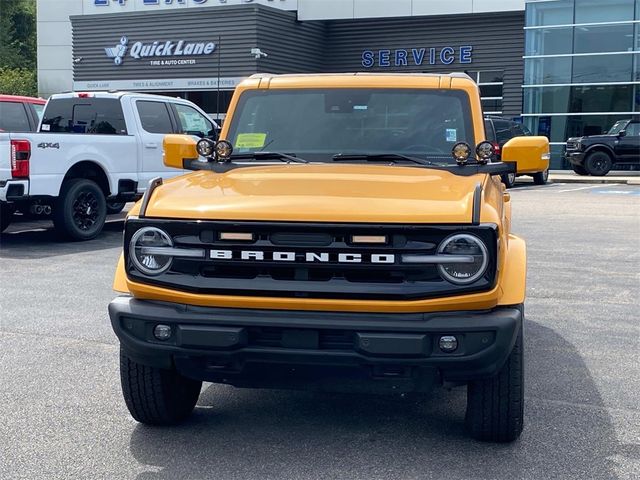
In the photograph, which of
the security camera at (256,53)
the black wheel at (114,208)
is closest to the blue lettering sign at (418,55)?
the security camera at (256,53)

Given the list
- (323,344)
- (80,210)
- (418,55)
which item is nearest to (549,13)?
(418,55)

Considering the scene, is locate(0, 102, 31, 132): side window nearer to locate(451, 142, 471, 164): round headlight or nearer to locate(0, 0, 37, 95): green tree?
locate(451, 142, 471, 164): round headlight

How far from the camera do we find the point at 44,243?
11.7 metres

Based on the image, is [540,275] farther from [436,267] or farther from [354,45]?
[354,45]

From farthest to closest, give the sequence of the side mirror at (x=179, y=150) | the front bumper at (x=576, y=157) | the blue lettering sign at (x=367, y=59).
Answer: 1. the blue lettering sign at (x=367, y=59)
2. the front bumper at (x=576, y=157)
3. the side mirror at (x=179, y=150)

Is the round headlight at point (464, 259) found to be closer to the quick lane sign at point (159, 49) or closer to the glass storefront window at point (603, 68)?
the glass storefront window at point (603, 68)

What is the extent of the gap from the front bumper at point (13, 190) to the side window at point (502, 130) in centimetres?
1420

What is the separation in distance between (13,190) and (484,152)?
7403mm

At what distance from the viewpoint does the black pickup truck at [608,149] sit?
83.2ft

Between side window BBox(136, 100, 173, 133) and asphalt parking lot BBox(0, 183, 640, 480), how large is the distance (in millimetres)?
5566

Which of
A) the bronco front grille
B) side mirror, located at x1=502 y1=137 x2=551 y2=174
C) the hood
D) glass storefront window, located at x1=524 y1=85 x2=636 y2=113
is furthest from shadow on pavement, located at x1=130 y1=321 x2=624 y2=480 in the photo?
glass storefront window, located at x1=524 y1=85 x2=636 y2=113

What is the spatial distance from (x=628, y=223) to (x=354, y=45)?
20.3m

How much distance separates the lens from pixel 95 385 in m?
5.23

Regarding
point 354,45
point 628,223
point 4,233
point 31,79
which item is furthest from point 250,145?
point 31,79
